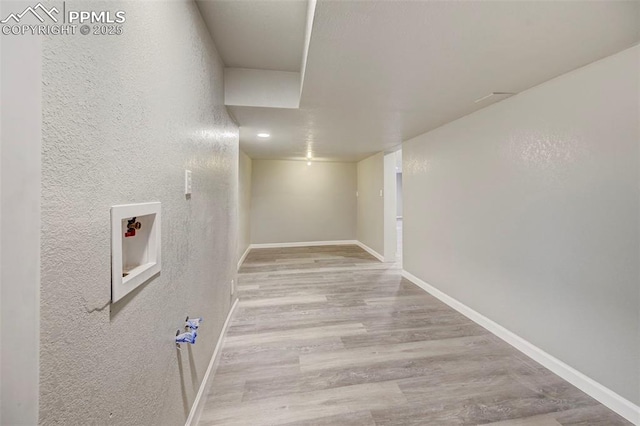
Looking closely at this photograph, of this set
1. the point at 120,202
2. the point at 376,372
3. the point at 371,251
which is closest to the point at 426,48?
the point at 120,202

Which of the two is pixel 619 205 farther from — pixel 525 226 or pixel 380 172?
pixel 380 172

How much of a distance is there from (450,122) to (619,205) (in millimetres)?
1638

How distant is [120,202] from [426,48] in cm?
159

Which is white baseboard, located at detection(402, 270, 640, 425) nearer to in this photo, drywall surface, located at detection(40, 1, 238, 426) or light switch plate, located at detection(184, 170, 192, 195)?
drywall surface, located at detection(40, 1, 238, 426)

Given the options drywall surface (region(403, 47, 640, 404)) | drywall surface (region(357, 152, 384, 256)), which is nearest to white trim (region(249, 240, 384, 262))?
drywall surface (region(357, 152, 384, 256))

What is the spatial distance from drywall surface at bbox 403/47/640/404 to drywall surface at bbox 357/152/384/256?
2.04 meters

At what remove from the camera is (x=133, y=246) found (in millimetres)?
875

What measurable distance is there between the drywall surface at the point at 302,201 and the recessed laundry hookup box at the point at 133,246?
4.91 m

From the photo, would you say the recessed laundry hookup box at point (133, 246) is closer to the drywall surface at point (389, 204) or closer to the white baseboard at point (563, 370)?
the white baseboard at point (563, 370)

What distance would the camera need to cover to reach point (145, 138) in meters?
0.85

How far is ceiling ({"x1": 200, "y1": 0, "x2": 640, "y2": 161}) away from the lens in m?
1.10

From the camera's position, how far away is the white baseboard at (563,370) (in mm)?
1391

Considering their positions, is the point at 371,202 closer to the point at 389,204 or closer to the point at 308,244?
the point at 389,204

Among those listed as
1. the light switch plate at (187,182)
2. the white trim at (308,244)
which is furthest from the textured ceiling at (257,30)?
the white trim at (308,244)
